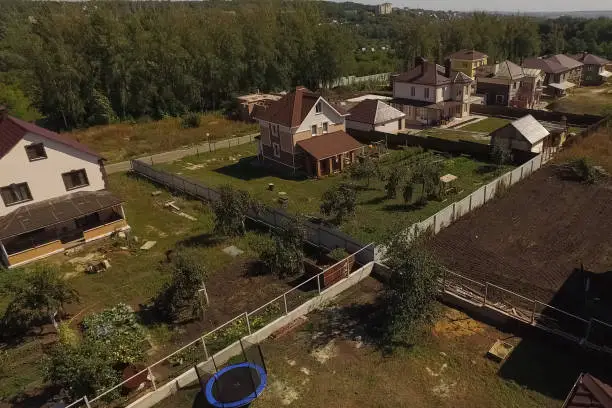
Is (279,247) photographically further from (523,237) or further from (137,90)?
(137,90)

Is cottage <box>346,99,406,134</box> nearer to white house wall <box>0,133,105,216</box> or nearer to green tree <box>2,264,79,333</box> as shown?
white house wall <box>0,133,105,216</box>

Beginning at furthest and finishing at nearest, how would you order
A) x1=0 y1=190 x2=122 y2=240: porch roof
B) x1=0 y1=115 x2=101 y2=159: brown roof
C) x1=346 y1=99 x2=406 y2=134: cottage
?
1. x1=346 y1=99 x2=406 y2=134: cottage
2. x1=0 y1=115 x2=101 y2=159: brown roof
3. x1=0 y1=190 x2=122 y2=240: porch roof

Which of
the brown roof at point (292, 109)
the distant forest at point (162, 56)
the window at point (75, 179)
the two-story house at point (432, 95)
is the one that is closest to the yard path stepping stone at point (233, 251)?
the window at point (75, 179)

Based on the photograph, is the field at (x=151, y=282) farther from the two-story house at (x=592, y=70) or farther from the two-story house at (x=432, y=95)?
the two-story house at (x=592, y=70)

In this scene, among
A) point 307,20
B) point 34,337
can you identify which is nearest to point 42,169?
point 34,337

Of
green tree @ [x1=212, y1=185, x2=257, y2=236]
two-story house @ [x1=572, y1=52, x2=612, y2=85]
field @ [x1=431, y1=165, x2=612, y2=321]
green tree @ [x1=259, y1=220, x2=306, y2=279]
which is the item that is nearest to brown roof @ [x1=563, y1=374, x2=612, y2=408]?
field @ [x1=431, y1=165, x2=612, y2=321]

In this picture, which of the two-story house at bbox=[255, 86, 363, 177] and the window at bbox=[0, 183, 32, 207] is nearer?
the window at bbox=[0, 183, 32, 207]

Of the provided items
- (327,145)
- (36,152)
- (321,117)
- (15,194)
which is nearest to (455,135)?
(321,117)

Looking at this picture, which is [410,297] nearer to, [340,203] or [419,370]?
[419,370]
